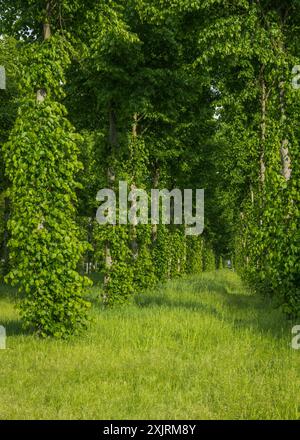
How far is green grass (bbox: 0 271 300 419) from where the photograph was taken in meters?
5.72

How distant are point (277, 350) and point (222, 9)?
9905 millimetres

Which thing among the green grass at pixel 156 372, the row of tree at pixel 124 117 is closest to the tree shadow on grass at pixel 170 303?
the row of tree at pixel 124 117

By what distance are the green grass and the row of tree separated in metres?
1.12

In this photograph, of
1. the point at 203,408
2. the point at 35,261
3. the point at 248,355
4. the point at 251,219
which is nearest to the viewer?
the point at 203,408

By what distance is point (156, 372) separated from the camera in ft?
23.7

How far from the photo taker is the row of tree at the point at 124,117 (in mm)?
9375

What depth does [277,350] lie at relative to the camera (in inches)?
328

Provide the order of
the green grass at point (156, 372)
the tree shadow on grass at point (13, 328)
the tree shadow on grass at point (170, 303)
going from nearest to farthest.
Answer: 1. the green grass at point (156, 372)
2. the tree shadow on grass at point (13, 328)
3. the tree shadow on grass at point (170, 303)

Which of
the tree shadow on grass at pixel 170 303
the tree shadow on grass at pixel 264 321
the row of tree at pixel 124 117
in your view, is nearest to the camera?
the row of tree at pixel 124 117

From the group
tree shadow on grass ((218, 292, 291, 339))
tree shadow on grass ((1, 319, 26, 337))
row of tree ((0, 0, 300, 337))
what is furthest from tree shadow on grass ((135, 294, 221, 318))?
tree shadow on grass ((1, 319, 26, 337))

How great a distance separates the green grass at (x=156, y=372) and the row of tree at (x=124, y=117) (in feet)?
3.68

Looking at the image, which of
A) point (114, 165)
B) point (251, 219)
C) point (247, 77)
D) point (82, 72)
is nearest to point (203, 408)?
point (114, 165)

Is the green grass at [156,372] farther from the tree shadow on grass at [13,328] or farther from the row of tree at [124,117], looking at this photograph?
the row of tree at [124,117]
